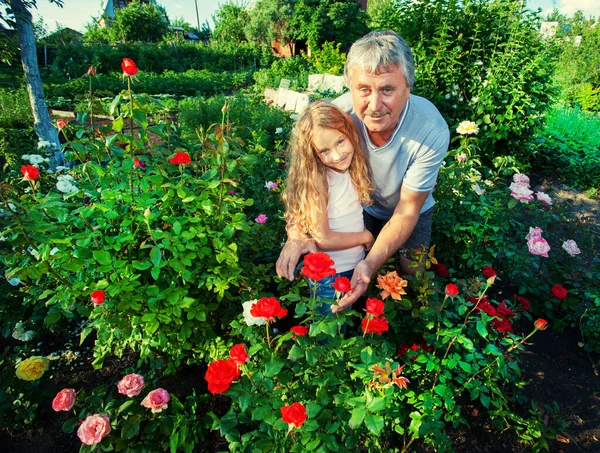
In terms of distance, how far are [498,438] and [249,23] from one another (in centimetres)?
3201

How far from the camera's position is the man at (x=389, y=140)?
4.78 ft

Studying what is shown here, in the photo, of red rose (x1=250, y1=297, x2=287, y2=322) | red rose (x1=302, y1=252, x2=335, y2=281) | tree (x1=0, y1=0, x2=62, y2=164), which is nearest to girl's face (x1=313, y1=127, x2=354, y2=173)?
red rose (x1=302, y1=252, x2=335, y2=281)

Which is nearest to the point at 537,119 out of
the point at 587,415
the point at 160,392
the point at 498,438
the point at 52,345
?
the point at 587,415

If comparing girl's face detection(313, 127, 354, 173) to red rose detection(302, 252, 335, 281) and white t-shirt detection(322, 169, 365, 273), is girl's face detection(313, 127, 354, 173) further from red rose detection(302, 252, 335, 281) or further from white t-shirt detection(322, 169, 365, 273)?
red rose detection(302, 252, 335, 281)

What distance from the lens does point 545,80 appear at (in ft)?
13.1

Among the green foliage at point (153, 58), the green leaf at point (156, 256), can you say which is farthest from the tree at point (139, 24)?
the green leaf at point (156, 256)

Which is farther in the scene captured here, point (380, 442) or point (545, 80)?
point (545, 80)

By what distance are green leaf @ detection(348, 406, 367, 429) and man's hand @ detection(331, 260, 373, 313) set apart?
1.46 feet

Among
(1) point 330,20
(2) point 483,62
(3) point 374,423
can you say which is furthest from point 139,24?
(3) point 374,423

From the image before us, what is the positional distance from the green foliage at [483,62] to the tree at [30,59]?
12.6 ft

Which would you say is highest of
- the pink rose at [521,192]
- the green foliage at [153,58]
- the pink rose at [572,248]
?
the green foliage at [153,58]

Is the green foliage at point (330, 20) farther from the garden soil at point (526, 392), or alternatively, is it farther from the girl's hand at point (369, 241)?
the garden soil at point (526, 392)

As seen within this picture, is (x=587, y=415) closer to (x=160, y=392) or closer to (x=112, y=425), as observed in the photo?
(x=160, y=392)

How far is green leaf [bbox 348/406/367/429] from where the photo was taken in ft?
3.20
